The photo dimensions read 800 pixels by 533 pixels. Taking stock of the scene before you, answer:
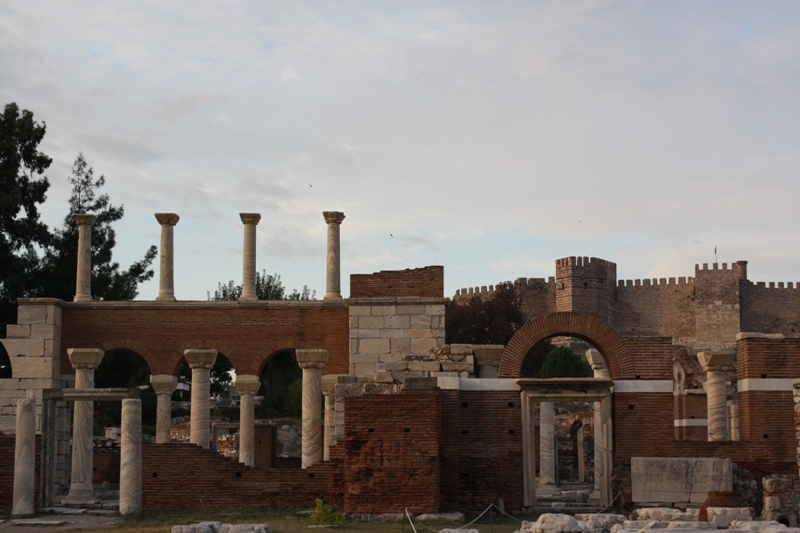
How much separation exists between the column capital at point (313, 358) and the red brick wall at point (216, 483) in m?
3.52

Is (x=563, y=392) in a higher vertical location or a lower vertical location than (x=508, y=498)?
higher

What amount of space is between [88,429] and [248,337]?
439 cm

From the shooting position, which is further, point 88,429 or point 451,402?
point 88,429

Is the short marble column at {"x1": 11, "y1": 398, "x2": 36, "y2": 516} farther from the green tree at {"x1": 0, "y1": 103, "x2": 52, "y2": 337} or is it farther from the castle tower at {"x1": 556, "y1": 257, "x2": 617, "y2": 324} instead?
the castle tower at {"x1": 556, "y1": 257, "x2": 617, "y2": 324}

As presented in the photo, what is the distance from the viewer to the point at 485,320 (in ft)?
216

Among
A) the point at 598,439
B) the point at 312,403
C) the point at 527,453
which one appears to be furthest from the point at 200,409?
the point at 598,439

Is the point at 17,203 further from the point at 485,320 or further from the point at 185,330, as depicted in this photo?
the point at 485,320

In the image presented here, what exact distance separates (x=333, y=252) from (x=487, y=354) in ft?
27.4

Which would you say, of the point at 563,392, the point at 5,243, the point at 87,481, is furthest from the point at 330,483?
the point at 5,243

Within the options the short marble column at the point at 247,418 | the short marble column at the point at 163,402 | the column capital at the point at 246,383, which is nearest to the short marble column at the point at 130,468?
the short marble column at the point at 247,418

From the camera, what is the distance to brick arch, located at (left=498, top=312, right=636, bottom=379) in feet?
76.1

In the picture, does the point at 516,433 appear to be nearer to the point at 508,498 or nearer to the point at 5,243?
the point at 508,498

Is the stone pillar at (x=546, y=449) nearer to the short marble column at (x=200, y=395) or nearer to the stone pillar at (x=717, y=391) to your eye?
the stone pillar at (x=717, y=391)

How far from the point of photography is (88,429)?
2858cm
